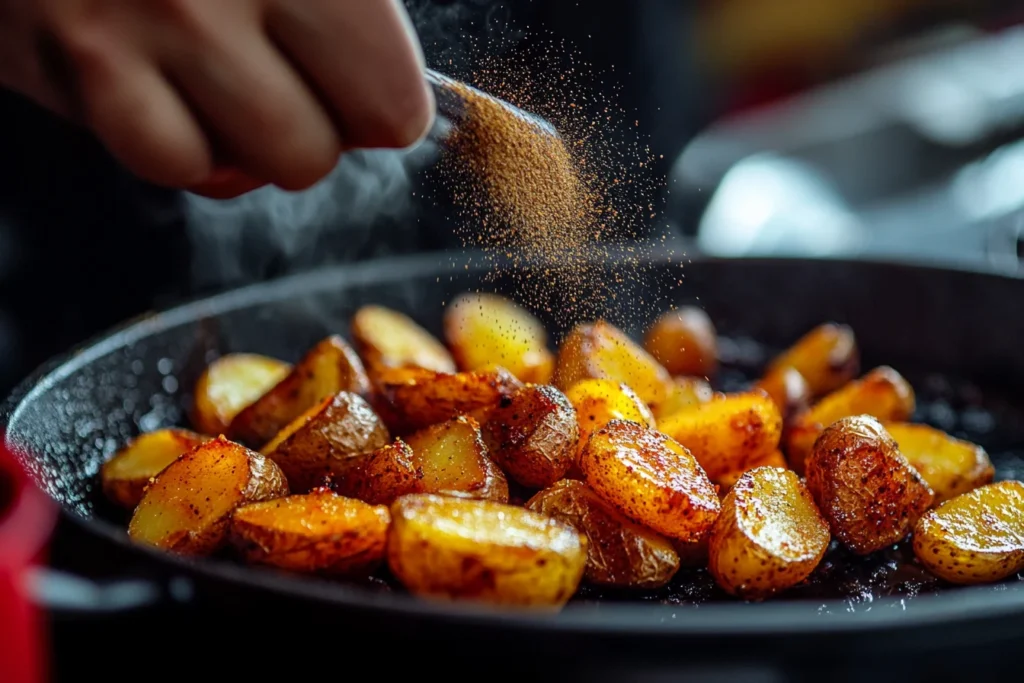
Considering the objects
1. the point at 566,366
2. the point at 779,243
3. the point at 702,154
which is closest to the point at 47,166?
the point at 566,366

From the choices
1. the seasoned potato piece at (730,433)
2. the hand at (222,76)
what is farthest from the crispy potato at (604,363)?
the hand at (222,76)

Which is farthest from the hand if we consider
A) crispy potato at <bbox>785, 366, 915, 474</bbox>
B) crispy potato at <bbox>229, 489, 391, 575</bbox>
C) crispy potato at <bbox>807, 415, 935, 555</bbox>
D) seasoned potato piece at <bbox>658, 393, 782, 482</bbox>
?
crispy potato at <bbox>785, 366, 915, 474</bbox>

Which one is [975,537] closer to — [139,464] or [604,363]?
[604,363]

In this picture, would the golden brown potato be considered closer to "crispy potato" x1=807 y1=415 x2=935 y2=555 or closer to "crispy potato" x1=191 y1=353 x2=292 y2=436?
"crispy potato" x1=807 y1=415 x2=935 y2=555

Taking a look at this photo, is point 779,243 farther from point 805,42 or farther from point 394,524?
point 394,524

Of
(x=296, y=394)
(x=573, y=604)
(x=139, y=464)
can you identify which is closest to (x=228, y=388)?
(x=296, y=394)

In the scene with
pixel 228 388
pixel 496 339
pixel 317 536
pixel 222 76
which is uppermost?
pixel 222 76
